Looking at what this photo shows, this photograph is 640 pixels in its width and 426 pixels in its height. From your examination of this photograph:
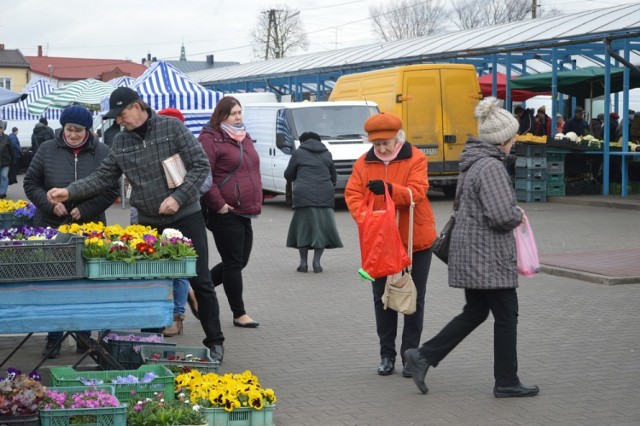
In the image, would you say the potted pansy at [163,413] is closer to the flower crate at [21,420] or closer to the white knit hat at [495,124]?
the flower crate at [21,420]

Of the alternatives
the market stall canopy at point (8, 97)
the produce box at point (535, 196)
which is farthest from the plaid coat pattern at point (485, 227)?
the produce box at point (535, 196)

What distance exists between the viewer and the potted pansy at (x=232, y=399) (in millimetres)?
6117

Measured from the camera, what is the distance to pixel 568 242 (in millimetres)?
16172

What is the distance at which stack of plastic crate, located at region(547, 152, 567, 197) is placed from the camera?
23.6m

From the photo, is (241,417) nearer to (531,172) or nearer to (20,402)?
(20,402)

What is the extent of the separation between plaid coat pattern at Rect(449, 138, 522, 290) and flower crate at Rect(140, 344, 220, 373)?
1.65 metres

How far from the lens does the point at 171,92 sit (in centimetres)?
2238

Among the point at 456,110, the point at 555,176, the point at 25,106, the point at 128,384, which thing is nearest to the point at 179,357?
the point at 128,384

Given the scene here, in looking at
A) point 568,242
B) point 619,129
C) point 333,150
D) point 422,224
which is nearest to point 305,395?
point 422,224

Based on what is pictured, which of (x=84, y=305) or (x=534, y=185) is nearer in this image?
(x=84, y=305)

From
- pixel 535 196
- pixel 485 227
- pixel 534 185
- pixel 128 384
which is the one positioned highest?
pixel 485 227

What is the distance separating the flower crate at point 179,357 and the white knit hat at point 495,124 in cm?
227

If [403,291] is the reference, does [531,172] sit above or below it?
below

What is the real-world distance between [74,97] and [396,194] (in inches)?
903
